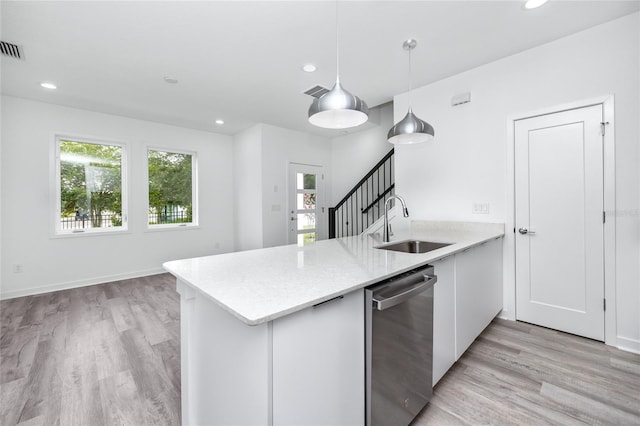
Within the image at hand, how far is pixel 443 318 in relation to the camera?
1720mm

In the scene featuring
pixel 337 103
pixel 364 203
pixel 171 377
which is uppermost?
pixel 337 103

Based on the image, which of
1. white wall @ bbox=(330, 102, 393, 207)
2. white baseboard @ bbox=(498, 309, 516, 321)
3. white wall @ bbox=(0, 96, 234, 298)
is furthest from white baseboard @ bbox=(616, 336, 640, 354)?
white wall @ bbox=(0, 96, 234, 298)

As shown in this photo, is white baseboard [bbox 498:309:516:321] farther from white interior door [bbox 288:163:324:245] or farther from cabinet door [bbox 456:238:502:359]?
white interior door [bbox 288:163:324:245]

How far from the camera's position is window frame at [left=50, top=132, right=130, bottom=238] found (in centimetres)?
406

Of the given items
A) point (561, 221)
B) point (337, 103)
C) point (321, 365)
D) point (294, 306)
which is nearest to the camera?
point (294, 306)

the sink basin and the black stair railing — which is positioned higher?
the black stair railing

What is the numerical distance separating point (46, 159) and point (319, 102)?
15.3 ft

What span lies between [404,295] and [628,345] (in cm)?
242

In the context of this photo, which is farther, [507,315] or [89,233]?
[89,233]

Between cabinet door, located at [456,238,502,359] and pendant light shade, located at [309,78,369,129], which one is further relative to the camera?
cabinet door, located at [456,238,502,359]

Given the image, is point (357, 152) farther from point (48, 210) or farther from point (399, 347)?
point (48, 210)

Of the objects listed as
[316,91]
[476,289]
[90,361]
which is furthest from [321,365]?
[316,91]

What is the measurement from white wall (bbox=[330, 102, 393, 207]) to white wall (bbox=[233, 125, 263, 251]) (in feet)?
6.16

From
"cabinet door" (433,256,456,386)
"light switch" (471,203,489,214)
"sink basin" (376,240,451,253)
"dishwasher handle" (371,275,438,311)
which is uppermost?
"light switch" (471,203,489,214)
